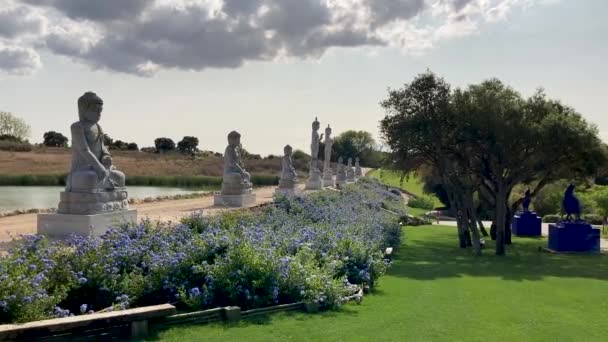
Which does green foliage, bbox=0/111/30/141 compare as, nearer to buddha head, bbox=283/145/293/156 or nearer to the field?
the field

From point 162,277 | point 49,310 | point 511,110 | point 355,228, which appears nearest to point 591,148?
point 511,110

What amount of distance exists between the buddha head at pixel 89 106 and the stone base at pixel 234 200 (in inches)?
407

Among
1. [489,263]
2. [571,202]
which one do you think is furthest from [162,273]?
[571,202]

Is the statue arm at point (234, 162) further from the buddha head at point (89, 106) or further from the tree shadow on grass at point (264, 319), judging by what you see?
the tree shadow on grass at point (264, 319)

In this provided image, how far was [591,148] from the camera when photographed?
20.3 meters

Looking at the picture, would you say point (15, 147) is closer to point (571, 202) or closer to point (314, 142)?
point (314, 142)

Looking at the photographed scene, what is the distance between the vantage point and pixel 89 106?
38.7 ft

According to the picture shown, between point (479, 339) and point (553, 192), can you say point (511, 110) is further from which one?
point (553, 192)

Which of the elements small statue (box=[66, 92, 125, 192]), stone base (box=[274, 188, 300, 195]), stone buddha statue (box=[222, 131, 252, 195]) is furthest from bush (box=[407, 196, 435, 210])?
small statue (box=[66, 92, 125, 192])

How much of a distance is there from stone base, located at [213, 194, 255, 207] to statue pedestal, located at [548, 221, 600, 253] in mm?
11891

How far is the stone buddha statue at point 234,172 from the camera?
73.0 feet

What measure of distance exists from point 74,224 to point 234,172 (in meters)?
11.6

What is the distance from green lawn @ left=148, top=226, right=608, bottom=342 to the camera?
6838 mm

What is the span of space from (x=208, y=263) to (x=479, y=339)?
3755mm
